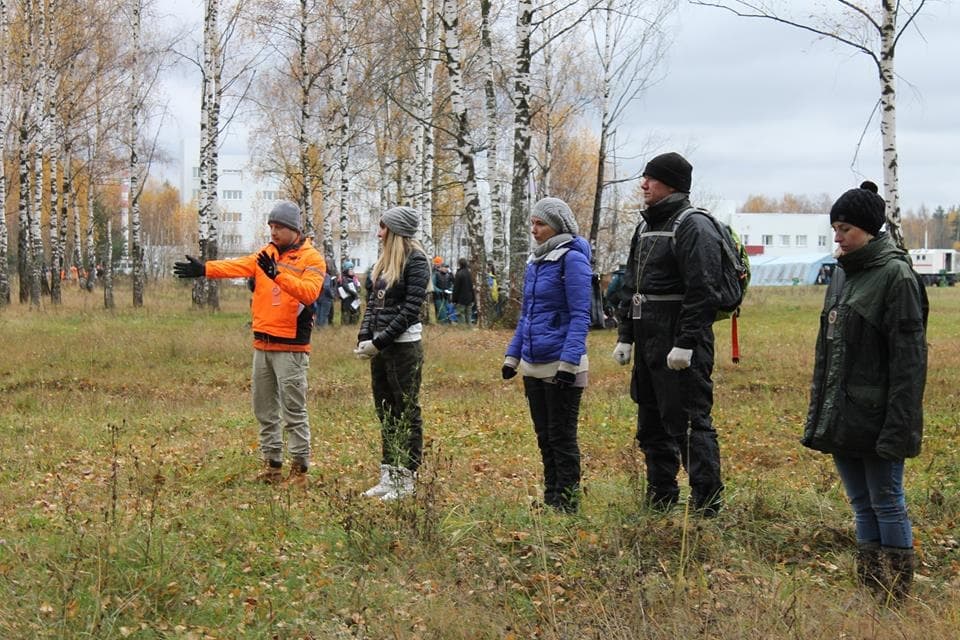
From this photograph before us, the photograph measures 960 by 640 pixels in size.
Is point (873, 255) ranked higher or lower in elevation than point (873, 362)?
higher

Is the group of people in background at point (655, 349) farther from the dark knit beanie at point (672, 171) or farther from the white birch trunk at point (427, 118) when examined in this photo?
the white birch trunk at point (427, 118)

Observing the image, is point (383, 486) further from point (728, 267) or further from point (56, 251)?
point (56, 251)

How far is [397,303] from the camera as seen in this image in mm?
6492

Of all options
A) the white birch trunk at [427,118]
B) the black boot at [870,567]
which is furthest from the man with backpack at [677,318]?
the white birch trunk at [427,118]

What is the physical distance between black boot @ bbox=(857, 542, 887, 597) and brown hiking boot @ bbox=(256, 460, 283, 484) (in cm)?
406

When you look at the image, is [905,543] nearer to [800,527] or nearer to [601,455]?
[800,527]

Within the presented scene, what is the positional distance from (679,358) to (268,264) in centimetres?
316

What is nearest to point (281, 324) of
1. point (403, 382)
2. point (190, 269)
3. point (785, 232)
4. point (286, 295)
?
point (286, 295)

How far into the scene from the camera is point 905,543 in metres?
4.28

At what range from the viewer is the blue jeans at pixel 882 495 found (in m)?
4.25

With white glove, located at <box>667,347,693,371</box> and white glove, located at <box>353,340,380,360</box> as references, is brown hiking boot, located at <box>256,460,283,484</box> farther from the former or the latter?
white glove, located at <box>667,347,693,371</box>

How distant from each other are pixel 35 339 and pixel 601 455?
1124 centimetres

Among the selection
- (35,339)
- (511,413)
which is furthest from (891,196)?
(35,339)

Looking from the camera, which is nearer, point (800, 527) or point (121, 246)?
point (800, 527)
